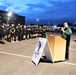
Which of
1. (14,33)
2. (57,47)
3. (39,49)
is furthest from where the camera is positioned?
(14,33)

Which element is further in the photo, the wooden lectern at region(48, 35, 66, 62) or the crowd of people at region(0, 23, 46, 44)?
the crowd of people at region(0, 23, 46, 44)

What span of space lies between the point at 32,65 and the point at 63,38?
2305 mm

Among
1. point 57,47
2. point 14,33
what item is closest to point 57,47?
point 57,47

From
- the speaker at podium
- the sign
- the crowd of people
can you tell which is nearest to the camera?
the sign

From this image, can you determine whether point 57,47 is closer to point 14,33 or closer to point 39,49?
point 39,49

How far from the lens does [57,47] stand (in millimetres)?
9125

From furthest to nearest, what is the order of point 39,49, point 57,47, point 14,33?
1. point 14,33
2. point 57,47
3. point 39,49

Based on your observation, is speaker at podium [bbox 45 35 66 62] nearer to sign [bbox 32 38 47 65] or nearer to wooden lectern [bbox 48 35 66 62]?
wooden lectern [bbox 48 35 66 62]

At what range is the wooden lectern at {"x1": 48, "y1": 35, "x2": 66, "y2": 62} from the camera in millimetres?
9043

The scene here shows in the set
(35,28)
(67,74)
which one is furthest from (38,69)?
(35,28)

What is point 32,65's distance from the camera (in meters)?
8.39

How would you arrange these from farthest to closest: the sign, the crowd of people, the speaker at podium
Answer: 1. the crowd of people
2. the speaker at podium
3. the sign

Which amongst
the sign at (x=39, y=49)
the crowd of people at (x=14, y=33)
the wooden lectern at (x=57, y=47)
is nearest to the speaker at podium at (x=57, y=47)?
the wooden lectern at (x=57, y=47)

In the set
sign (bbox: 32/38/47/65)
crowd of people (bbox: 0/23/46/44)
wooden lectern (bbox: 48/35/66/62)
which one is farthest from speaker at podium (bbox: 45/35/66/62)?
crowd of people (bbox: 0/23/46/44)
